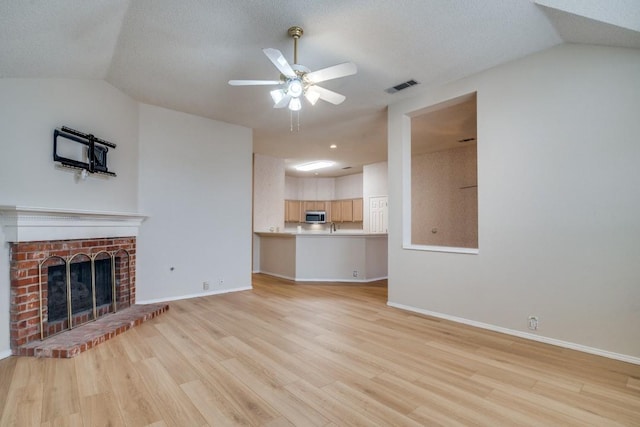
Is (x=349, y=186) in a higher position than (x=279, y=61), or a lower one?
lower

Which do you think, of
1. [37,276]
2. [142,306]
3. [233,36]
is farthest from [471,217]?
[37,276]

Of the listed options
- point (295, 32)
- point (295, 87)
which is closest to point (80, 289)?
point (295, 87)

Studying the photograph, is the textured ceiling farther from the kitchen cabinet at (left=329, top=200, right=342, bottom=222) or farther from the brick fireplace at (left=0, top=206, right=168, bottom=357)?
the kitchen cabinet at (left=329, top=200, right=342, bottom=222)

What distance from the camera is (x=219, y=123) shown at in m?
5.18

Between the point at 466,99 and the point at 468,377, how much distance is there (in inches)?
123

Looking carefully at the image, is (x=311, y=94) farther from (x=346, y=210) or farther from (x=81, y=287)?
(x=346, y=210)

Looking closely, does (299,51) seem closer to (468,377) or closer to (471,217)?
(468,377)

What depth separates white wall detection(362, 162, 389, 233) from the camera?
8453mm

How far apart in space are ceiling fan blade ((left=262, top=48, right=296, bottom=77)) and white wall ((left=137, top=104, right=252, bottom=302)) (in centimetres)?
281

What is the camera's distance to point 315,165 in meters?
8.68

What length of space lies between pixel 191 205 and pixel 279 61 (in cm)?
312

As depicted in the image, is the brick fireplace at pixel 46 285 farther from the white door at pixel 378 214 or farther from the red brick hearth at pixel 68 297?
the white door at pixel 378 214

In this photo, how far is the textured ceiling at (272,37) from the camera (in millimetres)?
2400

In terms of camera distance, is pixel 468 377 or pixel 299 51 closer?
pixel 468 377
